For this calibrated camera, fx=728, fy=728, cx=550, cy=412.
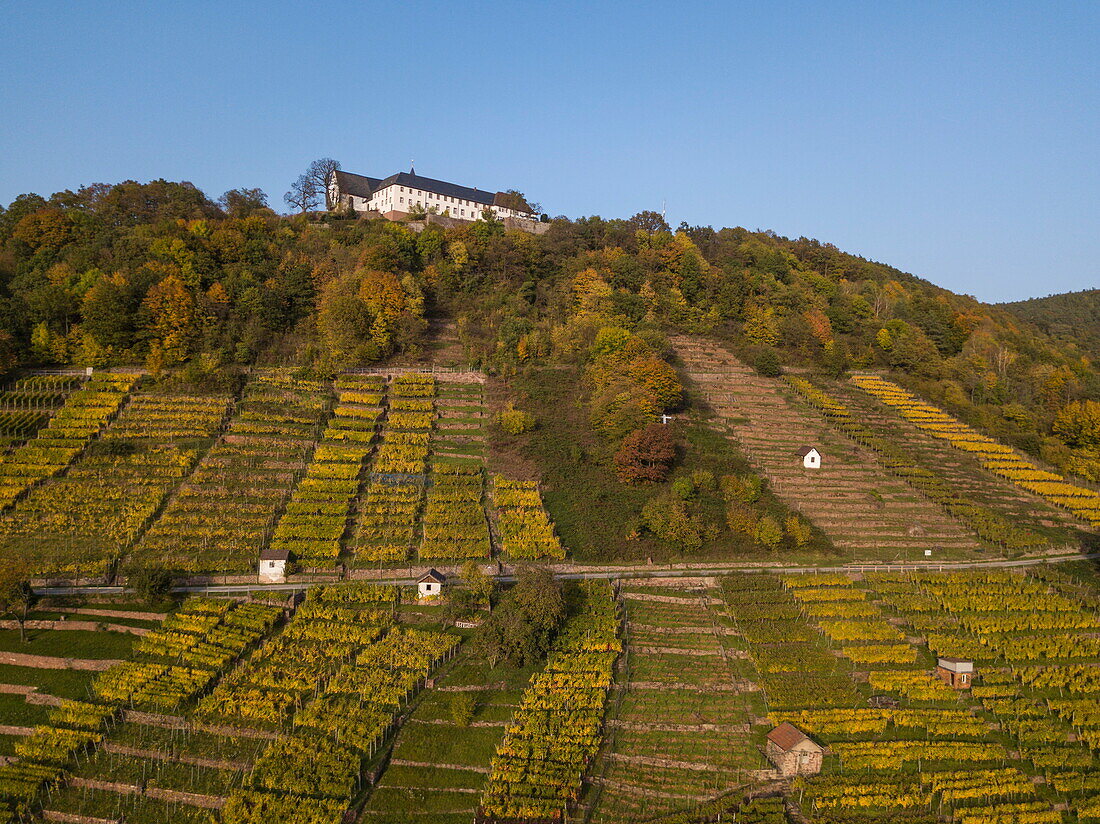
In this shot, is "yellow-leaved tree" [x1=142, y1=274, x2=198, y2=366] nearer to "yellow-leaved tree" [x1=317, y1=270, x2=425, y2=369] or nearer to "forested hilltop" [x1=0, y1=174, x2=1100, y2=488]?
"forested hilltop" [x1=0, y1=174, x2=1100, y2=488]

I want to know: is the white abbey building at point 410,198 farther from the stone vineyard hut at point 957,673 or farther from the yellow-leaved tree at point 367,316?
the stone vineyard hut at point 957,673

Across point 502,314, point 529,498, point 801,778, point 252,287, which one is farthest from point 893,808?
point 252,287

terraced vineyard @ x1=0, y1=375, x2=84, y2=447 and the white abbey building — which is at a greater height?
the white abbey building

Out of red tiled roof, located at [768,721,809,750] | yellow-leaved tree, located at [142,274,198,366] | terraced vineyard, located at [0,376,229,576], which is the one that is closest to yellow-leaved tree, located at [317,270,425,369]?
yellow-leaved tree, located at [142,274,198,366]

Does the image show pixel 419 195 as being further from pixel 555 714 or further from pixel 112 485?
pixel 555 714

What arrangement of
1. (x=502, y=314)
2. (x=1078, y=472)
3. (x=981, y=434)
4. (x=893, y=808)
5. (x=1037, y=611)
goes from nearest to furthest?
1. (x=893, y=808)
2. (x=1037, y=611)
3. (x=1078, y=472)
4. (x=981, y=434)
5. (x=502, y=314)

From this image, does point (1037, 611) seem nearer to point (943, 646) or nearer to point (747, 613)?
point (943, 646)
